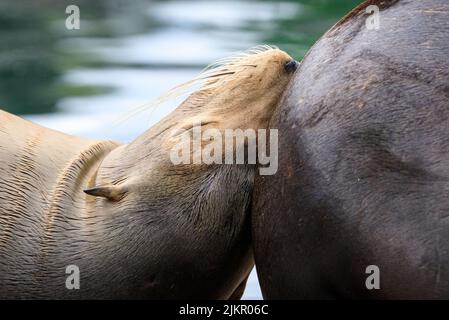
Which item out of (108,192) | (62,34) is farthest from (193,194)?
(62,34)

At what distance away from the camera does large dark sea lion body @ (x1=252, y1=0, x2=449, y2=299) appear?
9.56 ft

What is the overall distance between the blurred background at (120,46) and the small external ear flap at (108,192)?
2450 millimetres

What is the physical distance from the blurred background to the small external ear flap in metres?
2.45

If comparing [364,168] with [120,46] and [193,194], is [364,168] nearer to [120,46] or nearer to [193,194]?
[193,194]

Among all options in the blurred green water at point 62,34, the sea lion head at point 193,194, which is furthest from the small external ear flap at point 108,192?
the blurred green water at point 62,34

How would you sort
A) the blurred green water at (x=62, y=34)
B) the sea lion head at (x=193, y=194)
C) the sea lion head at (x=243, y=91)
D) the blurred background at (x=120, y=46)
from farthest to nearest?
1. the blurred green water at (x=62, y=34)
2. the blurred background at (x=120, y=46)
3. the sea lion head at (x=243, y=91)
4. the sea lion head at (x=193, y=194)

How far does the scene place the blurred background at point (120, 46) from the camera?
6875 millimetres

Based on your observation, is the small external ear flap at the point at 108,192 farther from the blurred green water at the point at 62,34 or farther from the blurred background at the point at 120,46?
the blurred green water at the point at 62,34

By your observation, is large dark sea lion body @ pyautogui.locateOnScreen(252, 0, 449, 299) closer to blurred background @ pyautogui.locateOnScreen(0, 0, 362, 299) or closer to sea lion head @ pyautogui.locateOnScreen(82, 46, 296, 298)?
sea lion head @ pyautogui.locateOnScreen(82, 46, 296, 298)

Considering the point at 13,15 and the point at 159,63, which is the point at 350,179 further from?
the point at 13,15

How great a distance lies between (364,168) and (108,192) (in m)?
0.87

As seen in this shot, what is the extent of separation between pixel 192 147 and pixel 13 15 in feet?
21.5

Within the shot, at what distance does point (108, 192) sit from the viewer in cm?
343

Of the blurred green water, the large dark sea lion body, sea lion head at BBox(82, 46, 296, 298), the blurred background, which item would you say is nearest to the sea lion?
sea lion head at BBox(82, 46, 296, 298)
